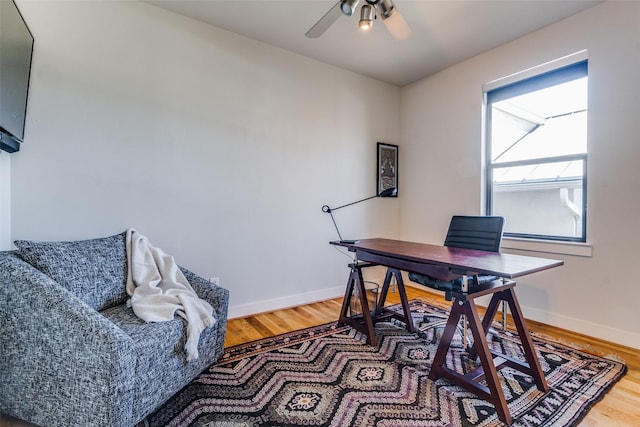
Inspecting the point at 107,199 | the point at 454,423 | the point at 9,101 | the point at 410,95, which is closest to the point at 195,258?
the point at 107,199

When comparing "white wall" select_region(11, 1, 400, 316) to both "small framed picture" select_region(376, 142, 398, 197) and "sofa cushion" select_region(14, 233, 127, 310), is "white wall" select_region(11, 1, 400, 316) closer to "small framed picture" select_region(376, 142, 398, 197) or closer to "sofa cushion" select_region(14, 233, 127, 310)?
"small framed picture" select_region(376, 142, 398, 197)

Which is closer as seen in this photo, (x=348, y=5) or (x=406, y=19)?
(x=348, y=5)

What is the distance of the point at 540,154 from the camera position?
273cm

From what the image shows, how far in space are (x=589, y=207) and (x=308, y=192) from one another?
2.40 m

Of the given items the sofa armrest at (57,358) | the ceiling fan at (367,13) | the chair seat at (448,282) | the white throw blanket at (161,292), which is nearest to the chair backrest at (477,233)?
the chair seat at (448,282)

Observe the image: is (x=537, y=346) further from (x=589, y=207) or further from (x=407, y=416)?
(x=407, y=416)

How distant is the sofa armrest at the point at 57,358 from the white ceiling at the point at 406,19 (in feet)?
7.33

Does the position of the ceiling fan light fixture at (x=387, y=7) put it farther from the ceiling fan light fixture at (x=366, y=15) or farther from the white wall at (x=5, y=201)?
the white wall at (x=5, y=201)

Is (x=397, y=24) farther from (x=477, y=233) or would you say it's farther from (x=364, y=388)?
(x=364, y=388)

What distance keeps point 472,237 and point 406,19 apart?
1859mm

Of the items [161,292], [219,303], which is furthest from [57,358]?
[219,303]

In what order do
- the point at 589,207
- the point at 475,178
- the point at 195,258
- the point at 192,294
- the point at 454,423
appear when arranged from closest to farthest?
the point at 454,423 → the point at 192,294 → the point at 589,207 → the point at 195,258 → the point at 475,178

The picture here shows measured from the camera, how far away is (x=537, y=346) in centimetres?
214

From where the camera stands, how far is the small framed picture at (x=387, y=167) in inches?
146
